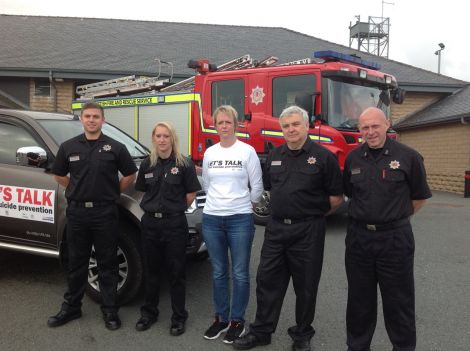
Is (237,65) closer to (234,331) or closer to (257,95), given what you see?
(257,95)

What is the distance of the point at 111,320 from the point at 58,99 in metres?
13.8

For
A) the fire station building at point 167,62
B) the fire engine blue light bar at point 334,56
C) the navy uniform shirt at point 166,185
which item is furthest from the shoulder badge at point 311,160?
the fire station building at point 167,62

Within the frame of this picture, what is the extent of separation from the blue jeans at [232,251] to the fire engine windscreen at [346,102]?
12.1 ft

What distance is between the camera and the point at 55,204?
408cm

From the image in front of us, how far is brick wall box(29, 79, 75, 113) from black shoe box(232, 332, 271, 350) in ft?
46.8

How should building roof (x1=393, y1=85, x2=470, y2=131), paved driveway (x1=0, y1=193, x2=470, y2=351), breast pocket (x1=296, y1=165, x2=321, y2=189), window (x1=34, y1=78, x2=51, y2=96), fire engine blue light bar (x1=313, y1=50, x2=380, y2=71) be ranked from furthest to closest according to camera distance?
1. window (x1=34, y1=78, x2=51, y2=96)
2. building roof (x1=393, y1=85, x2=470, y2=131)
3. fire engine blue light bar (x1=313, y1=50, x2=380, y2=71)
4. paved driveway (x1=0, y1=193, x2=470, y2=351)
5. breast pocket (x1=296, y1=165, x2=321, y2=189)

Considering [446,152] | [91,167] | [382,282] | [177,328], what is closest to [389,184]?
[382,282]

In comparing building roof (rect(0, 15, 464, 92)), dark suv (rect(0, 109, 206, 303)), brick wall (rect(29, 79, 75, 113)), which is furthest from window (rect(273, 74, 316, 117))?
brick wall (rect(29, 79, 75, 113))

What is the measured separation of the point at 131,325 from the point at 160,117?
5.28 meters

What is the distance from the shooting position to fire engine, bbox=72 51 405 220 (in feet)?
21.8

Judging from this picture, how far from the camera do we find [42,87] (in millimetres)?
16016

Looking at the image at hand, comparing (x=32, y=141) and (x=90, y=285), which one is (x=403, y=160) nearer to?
(x=90, y=285)

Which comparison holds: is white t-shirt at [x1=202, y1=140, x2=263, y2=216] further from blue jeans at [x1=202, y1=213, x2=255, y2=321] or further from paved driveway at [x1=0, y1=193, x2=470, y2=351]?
paved driveway at [x1=0, y1=193, x2=470, y2=351]

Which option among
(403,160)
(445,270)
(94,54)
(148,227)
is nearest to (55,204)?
(148,227)
